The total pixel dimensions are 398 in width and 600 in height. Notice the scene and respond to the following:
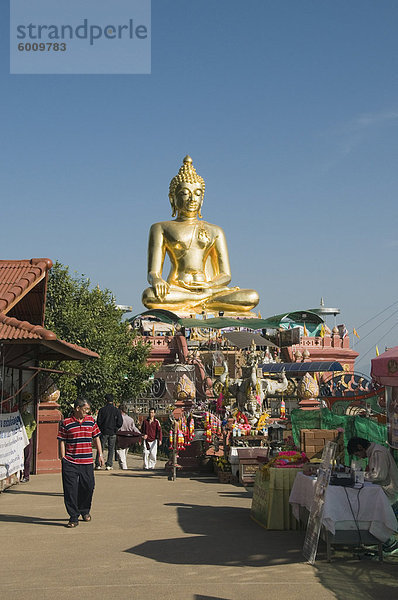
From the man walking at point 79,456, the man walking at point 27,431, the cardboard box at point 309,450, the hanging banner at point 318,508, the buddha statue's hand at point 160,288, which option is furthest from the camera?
the buddha statue's hand at point 160,288

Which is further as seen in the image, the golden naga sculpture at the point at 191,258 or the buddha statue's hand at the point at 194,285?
the buddha statue's hand at the point at 194,285

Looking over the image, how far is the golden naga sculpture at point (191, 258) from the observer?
35.2m

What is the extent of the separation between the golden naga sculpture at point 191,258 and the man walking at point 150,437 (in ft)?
63.3

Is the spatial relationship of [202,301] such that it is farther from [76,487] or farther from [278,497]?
[278,497]

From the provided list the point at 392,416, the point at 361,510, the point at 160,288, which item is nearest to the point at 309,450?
the point at 392,416

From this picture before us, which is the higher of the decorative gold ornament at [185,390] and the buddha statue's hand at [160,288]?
the buddha statue's hand at [160,288]

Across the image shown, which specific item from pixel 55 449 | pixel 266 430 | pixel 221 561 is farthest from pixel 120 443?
pixel 221 561

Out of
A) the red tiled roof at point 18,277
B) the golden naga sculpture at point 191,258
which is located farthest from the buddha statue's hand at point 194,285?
the red tiled roof at point 18,277

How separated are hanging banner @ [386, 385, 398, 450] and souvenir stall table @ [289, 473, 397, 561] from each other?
0.70 metres

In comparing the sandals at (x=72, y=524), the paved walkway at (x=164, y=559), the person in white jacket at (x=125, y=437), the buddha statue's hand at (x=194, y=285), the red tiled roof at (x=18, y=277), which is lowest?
the paved walkway at (x=164, y=559)

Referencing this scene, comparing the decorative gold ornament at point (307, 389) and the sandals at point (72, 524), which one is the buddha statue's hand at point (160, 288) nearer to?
the decorative gold ornament at point (307, 389)

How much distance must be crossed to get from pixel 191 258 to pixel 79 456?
90.1 feet

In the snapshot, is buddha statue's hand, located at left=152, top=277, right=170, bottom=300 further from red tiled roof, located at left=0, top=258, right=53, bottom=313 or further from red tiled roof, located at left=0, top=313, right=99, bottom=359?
red tiled roof, located at left=0, top=313, right=99, bottom=359

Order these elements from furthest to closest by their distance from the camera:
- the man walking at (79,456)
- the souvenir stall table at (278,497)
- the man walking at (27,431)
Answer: the man walking at (27,431)
the man walking at (79,456)
the souvenir stall table at (278,497)
